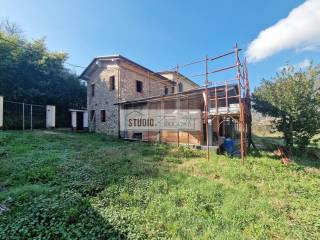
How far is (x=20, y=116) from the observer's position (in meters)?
15.2

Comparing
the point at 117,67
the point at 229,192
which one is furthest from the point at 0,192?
the point at 117,67

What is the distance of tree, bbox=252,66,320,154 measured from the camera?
949 centimetres

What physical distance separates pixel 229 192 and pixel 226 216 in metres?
1.19

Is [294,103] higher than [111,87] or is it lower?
lower

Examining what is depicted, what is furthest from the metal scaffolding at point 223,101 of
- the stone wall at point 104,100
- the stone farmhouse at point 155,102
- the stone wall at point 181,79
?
the stone wall at point 181,79

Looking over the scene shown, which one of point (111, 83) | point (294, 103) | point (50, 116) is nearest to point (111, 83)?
point (111, 83)

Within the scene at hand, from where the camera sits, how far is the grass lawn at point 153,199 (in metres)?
3.34

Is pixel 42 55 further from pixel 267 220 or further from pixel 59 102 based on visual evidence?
pixel 267 220

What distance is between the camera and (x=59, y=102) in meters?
19.0

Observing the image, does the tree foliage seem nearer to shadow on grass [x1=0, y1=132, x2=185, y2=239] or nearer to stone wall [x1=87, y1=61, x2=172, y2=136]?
stone wall [x1=87, y1=61, x2=172, y2=136]

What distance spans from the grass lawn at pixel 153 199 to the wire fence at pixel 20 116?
940 cm

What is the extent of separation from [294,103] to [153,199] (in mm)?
9078

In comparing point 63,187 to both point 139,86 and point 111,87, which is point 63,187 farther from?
point 139,86

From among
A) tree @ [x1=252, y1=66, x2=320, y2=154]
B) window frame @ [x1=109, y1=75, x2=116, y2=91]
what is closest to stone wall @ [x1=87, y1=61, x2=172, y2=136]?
window frame @ [x1=109, y1=75, x2=116, y2=91]
